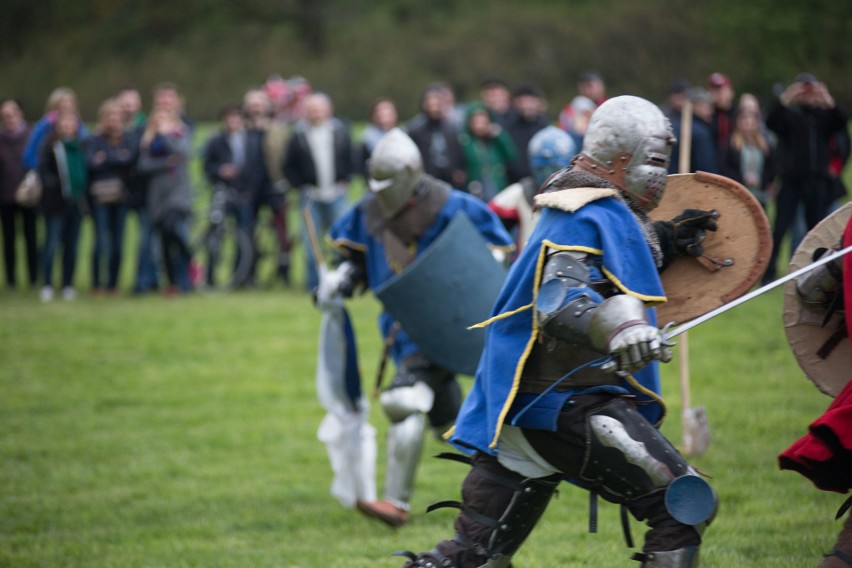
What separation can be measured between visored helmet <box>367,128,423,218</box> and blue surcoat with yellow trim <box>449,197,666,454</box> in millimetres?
1901

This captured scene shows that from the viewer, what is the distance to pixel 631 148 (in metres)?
3.54

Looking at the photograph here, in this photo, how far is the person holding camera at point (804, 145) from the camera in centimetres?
1003

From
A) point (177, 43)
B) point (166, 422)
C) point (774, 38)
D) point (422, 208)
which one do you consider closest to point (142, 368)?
point (166, 422)

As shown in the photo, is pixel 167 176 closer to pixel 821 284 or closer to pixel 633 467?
pixel 821 284

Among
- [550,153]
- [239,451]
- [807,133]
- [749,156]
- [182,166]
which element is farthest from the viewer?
[182,166]

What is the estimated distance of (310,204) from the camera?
39.4 ft

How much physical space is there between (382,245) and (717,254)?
2158 mm

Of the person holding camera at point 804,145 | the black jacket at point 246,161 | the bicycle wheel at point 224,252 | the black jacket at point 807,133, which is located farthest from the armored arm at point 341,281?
the black jacket at point 246,161

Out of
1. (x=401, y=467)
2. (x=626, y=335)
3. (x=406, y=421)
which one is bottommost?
(x=401, y=467)

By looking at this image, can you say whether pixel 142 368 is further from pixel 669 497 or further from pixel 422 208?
pixel 669 497

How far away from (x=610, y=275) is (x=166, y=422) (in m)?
5.09

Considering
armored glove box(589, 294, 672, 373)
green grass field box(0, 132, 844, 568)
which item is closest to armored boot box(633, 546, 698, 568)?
armored glove box(589, 294, 672, 373)

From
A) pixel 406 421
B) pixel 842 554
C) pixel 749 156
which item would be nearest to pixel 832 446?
pixel 842 554

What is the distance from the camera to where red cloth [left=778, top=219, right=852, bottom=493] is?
3.39 meters
